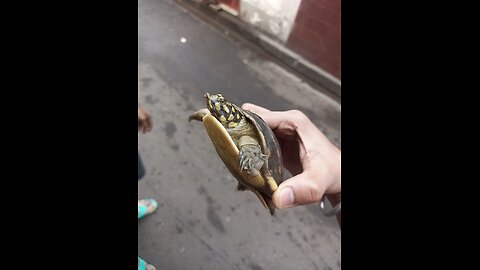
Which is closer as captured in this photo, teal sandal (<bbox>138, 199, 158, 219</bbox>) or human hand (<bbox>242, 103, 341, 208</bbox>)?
human hand (<bbox>242, 103, 341, 208</bbox>)

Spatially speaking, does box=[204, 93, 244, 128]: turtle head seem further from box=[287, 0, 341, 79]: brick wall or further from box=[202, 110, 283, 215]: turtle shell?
box=[287, 0, 341, 79]: brick wall

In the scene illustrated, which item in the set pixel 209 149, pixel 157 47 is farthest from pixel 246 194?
pixel 157 47

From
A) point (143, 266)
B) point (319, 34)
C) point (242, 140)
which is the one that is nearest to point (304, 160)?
point (242, 140)

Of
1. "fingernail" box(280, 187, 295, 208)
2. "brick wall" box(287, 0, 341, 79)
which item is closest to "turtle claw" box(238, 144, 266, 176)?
"fingernail" box(280, 187, 295, 208)

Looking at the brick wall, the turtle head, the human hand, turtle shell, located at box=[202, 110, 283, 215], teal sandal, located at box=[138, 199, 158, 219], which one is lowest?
teal sandal, located at box=[138, 199, 158, 219]

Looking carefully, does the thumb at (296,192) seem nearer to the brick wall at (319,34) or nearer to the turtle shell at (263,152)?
the turtle shell at (263,152)
